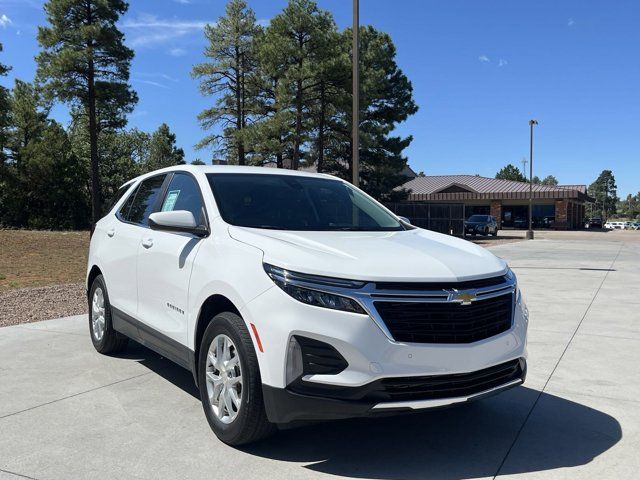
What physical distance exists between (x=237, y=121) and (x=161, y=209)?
29041 millimetres

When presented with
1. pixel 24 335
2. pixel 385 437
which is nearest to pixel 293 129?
pixel 24 335

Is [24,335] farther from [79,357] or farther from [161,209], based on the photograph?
[161,209]

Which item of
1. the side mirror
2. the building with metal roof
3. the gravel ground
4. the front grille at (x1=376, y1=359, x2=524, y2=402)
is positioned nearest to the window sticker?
the side mirror

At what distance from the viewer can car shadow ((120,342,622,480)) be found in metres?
3.46

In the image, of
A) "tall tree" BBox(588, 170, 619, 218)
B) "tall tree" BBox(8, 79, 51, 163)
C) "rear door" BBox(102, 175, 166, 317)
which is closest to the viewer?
"rear door" BBox(102, 175, 166, 317)

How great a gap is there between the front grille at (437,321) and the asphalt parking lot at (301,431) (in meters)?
0.82

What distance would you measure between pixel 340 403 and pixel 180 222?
1720 mm

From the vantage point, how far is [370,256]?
346 centimetres

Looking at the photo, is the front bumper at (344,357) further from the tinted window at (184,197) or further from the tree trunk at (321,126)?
the tree trunk at (321,126)

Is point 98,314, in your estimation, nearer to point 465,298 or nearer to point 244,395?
point 244,395

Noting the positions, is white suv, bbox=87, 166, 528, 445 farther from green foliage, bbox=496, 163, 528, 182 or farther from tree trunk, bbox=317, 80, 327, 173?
green foliage, bbox=496, 163, 528, 182

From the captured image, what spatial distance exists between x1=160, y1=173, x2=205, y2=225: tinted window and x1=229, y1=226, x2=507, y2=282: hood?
65 cm

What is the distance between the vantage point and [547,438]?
13.0 feet

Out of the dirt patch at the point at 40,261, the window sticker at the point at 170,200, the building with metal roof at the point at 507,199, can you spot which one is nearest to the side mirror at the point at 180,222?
the window sticker at the point at 170,200
